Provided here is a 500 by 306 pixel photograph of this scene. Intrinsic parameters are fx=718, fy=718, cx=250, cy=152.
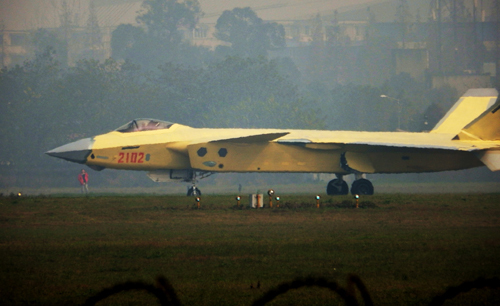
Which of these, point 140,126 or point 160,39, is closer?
point 140,126

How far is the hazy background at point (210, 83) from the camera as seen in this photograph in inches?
2962

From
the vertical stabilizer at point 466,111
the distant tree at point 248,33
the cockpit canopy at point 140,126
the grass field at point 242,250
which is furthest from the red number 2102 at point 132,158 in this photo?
the distant tree at point 248,33

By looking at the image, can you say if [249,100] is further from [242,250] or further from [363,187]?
[242,250]

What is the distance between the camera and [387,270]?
1341 cm

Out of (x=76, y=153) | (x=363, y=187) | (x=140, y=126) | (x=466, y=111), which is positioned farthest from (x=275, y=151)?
(x=466, y=111)

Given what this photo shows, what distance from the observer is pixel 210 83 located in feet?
311

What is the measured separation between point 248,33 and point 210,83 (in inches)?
3197

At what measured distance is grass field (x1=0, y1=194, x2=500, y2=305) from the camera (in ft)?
38.7

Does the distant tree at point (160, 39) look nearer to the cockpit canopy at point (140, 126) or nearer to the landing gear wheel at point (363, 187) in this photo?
the cockpit canopy at point (140, 126)

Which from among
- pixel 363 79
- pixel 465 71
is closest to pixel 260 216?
pixel 465 71

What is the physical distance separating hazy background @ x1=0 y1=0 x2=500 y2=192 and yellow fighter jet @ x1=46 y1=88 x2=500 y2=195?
24600 mm

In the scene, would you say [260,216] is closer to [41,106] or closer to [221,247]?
[221,247]

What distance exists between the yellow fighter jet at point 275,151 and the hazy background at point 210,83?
80.7 feet

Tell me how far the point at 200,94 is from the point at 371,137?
5925cm
